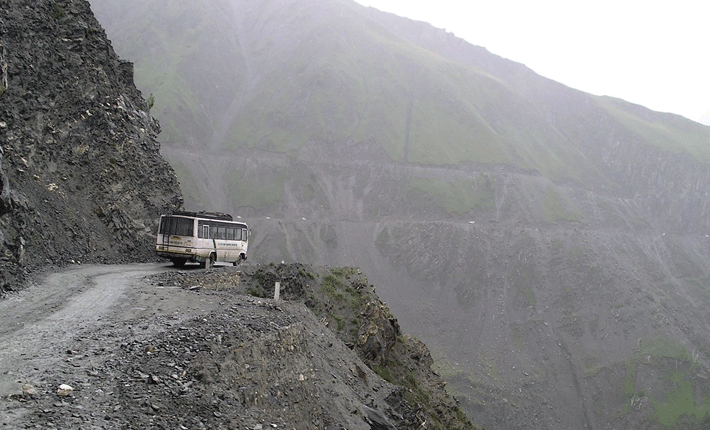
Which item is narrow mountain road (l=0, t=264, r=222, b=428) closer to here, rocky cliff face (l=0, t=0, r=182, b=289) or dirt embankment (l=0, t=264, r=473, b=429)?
dirt embankment (l=0, t=264, r=473, b=429)

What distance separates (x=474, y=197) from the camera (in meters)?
119

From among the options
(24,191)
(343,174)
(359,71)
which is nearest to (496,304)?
(343,174)

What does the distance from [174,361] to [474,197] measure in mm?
113860

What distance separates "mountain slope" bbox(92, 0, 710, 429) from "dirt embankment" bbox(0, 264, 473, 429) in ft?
198

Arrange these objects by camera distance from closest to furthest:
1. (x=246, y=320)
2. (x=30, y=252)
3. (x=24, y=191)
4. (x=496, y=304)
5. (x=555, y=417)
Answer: (x=246, y=320)
(x=30, y=252)
(x=24, y=191)
(x=555, y=417)
(x=496, y=304)

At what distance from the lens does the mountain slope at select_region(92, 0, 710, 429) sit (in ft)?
272

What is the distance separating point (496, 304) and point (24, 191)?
276ft

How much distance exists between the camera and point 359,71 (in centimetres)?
16638

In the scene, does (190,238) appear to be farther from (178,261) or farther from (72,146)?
(72,146)

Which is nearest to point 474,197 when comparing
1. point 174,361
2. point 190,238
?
point 190,238

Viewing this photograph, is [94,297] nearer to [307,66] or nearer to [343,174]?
[343,174]

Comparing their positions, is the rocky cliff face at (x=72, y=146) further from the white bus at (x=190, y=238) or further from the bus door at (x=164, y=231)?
the white bus at (x=190, y=238)

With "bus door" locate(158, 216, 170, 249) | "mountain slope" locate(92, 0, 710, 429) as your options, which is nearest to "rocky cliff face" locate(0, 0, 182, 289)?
"bus door" locate(158, 216, 170, 249)

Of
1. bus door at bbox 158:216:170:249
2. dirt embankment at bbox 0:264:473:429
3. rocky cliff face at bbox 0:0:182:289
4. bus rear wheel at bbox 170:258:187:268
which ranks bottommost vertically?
bus rear wheel at bbox 170:258:187:268
